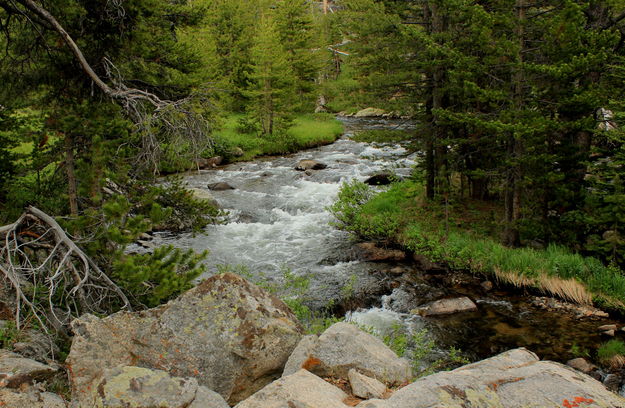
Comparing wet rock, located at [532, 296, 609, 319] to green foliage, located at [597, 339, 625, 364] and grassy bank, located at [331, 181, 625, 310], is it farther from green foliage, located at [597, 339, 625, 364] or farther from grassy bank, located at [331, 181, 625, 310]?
green foliage, located at [597, 339, 625, 364]

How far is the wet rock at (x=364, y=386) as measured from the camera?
4.78 meters

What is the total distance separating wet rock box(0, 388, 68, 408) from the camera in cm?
441

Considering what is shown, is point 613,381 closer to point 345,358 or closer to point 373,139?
point 345,358

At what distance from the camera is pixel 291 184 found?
78.2 ft

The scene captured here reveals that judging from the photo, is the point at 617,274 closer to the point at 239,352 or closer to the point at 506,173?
the point at 506,173

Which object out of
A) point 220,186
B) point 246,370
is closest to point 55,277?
point 246,370

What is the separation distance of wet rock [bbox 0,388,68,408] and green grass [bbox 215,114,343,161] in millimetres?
25416

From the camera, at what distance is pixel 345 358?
17.9 ft

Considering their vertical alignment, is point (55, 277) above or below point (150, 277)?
above

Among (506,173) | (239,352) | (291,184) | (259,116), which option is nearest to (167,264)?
(239,352)

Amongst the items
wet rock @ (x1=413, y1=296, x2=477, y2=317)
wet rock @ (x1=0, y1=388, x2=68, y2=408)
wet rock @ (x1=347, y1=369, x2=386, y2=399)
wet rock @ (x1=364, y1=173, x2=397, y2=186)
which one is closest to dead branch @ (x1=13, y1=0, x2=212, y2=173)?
wet rock @ (x1=0, y1=388, x2=68, y2=408)

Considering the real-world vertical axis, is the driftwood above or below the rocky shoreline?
above

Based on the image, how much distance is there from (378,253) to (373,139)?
4202 millimetres

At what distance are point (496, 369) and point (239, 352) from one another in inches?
127
